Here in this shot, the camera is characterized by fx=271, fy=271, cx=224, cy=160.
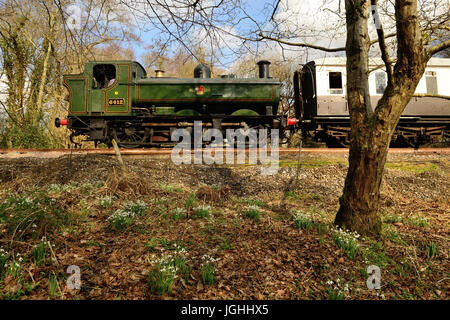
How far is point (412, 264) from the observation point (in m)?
3.19

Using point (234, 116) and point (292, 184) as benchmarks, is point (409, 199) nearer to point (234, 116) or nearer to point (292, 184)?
point (292, 184)

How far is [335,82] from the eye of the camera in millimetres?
9891

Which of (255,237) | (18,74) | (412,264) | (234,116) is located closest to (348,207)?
(412,264)

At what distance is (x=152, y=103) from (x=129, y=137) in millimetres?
1343

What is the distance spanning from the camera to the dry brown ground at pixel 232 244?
2592mm

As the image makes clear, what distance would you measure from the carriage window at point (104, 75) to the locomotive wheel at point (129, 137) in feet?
4.91

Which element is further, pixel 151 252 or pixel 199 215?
pixel 199 215

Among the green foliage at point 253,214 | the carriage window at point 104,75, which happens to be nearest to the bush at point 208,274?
the green foliage at point 253,214

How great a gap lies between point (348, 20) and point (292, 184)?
11.7 ft

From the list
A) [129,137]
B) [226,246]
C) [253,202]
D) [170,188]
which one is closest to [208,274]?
[226,246]

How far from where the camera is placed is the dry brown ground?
2592mm

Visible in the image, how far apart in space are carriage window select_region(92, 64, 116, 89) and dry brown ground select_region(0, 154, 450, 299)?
369cm

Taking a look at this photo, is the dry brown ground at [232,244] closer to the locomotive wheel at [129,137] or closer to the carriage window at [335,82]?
the locomotive wheel at [129,137]

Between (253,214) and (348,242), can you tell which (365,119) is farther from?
(253,214)
